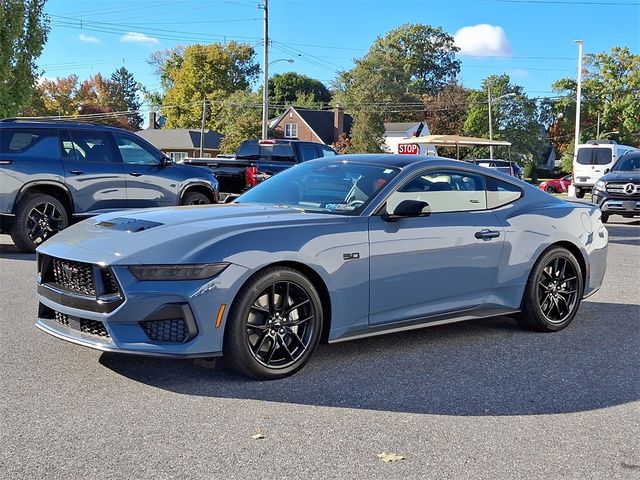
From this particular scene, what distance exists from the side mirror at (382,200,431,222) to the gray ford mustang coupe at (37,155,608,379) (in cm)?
1

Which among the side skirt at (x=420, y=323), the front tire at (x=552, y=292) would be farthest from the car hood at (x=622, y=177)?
the side skirt at (x=420, y=323)

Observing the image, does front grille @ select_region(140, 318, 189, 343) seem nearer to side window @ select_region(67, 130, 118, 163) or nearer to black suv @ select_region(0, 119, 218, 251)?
black suv @ select_region(0, 119, 218, 251)

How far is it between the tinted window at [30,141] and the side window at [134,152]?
999 mm

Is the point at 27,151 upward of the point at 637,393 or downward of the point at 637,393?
upward

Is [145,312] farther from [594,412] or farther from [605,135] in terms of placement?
[605,135]

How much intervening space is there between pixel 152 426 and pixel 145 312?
700 millimetres

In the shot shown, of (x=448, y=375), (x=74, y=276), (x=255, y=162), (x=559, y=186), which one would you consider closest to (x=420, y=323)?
(x=448, y=375)

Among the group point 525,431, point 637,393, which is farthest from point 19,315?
point 637,393

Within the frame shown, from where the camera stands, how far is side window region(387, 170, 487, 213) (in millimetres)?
5273

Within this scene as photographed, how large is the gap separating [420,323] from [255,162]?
37.9 ft

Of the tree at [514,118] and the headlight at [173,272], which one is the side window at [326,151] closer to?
the headlight at [173,272]

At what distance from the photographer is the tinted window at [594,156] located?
26.8 m

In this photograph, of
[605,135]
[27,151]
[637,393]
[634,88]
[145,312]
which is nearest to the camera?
[145,312]

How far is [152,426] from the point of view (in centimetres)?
367
